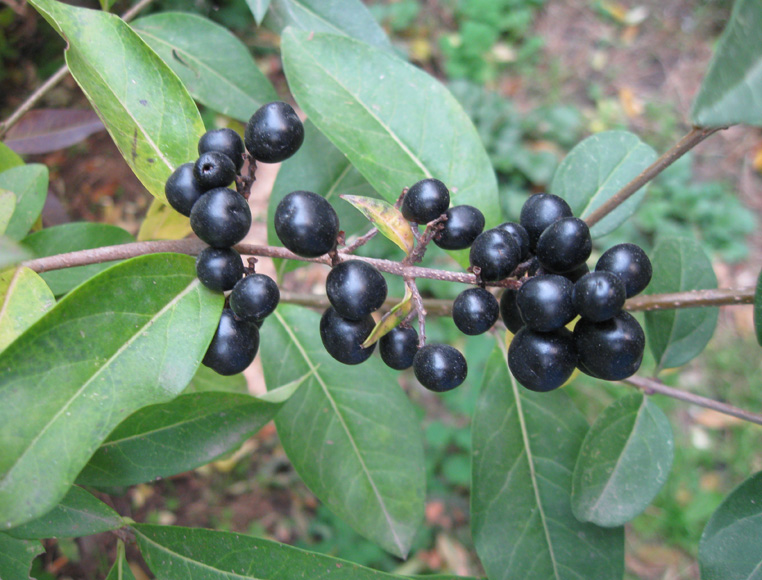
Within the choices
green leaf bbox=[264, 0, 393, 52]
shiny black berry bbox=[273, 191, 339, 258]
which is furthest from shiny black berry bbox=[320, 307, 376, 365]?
green leaf bbox=[264, 0, 393, 52]

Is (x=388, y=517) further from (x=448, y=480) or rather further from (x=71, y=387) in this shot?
(x=448, y=480)

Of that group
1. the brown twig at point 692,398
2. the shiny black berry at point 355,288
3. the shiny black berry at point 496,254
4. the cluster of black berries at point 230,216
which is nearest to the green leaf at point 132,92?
the cluster of black berries at point 230,216

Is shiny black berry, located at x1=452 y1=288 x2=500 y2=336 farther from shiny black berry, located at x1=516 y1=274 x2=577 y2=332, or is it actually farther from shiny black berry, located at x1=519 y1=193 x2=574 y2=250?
shiny black berry, located at x1=519 y1=193 x2=574 y2=250

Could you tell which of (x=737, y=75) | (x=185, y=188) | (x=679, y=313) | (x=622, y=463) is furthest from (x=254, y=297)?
(x=679, y=313)

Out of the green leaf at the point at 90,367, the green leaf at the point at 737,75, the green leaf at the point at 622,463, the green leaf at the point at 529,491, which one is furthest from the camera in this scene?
the green leaf at the point at 529,491

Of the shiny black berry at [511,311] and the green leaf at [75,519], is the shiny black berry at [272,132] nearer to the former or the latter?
the shiny black berry at [511,311]

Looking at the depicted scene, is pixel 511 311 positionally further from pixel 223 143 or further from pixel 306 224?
pixel 223 143

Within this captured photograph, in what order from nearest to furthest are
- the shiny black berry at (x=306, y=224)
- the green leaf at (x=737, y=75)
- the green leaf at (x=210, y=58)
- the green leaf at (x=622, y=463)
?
the green leaf at (x=737, y=75)
the shiny black berry at (x=306, y=224)
the green leaf at (x=622, y=463)
the green leaf at (x=210, y=58)
